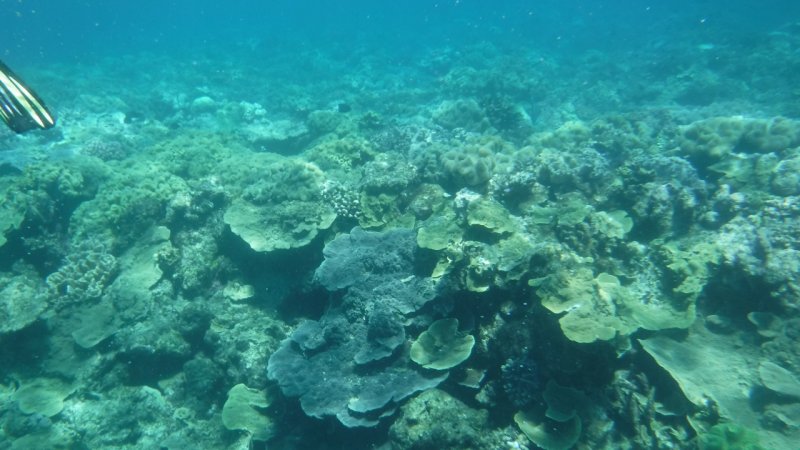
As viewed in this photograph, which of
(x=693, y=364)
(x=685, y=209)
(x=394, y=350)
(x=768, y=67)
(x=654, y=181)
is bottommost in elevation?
(x=394, y=350)

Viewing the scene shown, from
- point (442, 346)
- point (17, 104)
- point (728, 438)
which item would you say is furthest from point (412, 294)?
point (17, 104)

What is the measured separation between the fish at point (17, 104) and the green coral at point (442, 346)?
172 inches

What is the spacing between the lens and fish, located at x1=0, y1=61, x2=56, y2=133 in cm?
272

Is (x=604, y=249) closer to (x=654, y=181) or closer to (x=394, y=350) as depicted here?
(x=654, y=181)

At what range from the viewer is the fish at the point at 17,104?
8.94ft

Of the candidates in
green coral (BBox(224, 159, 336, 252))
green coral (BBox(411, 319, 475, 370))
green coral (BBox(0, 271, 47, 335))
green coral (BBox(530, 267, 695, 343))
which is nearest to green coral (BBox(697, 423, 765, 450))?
green coral (BBox(530, 267, 695, 343))

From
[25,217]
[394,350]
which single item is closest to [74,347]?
[25,217]

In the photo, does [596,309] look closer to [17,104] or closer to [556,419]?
[556,419]

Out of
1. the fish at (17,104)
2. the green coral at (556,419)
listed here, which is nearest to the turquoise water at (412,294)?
the green coral at (556,419)

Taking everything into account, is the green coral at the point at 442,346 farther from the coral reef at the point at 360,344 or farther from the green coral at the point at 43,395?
the green coral at the point at 43,395

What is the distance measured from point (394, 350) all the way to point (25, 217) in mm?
9136

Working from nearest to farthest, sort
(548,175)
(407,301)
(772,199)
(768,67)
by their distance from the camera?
1. (407,301)
2. (772,199)
3. (548,175)
4. (768,67)

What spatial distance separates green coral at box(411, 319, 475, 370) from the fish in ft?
14.3

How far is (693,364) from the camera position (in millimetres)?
5082
